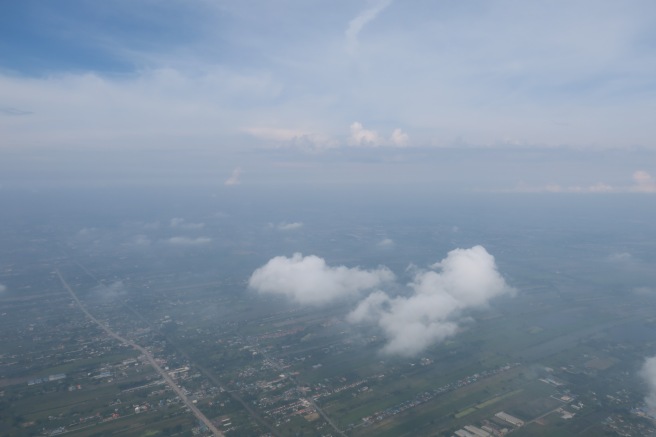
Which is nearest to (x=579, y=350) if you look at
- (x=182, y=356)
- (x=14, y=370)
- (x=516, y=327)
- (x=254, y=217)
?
(x=516, y=327)

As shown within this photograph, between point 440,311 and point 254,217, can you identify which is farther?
point 254,217

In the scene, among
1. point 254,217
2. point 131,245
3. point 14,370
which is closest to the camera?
point 14,370

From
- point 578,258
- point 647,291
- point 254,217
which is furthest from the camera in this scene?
point 254,217

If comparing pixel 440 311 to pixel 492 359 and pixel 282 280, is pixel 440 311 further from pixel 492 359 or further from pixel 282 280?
pixel 282 280

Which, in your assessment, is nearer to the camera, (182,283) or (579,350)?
(579,350)

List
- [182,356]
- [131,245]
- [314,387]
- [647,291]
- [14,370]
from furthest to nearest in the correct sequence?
[131,245]
[647,291]
[182,356]
[14,370]
[314,387]

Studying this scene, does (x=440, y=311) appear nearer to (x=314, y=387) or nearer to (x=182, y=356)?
(x=314, y=387)

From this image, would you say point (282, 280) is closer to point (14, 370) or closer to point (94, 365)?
point (94, 365)

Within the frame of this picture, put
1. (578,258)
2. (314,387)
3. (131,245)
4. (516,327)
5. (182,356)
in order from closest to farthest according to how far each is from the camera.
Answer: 1. (314,387)
2. (182,356)
3. (516,327)
4. (578,258)
5. (131,245)

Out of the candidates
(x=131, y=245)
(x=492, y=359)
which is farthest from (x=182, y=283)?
(x=492, y=359)
